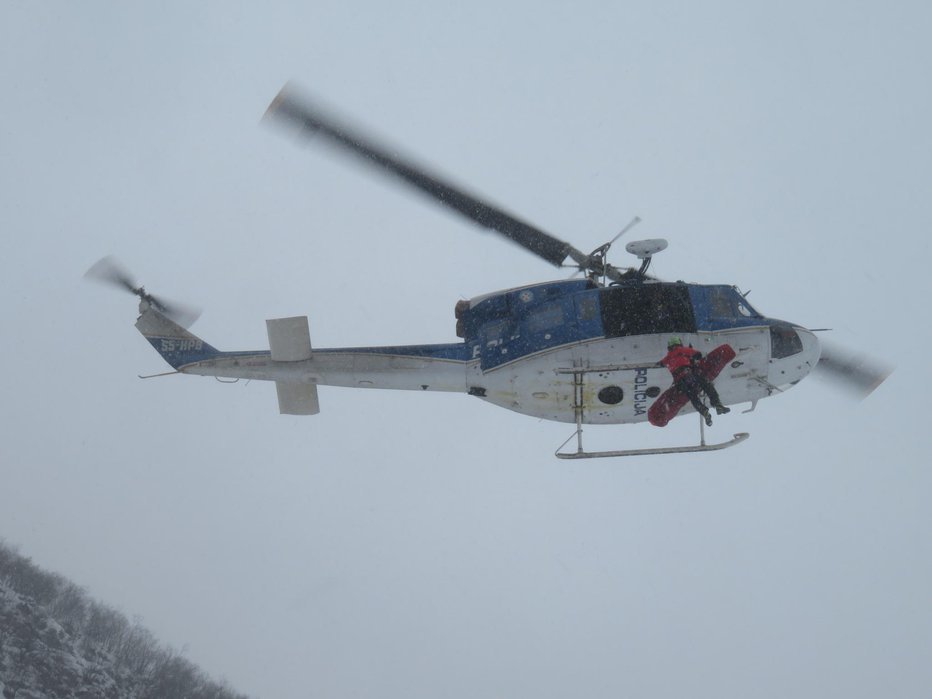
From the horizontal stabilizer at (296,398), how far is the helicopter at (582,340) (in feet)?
2.32

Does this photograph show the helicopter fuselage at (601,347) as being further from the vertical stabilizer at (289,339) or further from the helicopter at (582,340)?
the vertical stabilizer at (289,339)

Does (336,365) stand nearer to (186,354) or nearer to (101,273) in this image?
(186,354)

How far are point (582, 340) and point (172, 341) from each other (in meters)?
8.06

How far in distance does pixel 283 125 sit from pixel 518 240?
3.87 metres

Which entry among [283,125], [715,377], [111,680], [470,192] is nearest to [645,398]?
[715,377]

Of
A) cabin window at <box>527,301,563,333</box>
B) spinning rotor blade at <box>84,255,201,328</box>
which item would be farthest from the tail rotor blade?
cabin window at <box>527,301,563,333</box>

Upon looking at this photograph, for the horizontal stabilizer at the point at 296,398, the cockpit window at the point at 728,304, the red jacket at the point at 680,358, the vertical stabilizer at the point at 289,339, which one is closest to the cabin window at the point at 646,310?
the cockpit window at the point at 728,304

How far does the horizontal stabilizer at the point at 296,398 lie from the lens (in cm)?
1233

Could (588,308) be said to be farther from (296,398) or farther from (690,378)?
(296,398)

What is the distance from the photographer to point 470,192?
9.92 m

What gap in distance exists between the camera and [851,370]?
11859 mm

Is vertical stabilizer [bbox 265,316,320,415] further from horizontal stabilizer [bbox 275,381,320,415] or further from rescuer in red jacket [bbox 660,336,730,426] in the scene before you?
rescuer in red jacket [bbox 660,336,730,426]

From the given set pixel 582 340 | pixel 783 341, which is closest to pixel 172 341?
pixel 582 340

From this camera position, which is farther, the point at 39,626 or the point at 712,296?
the point at 39,626
